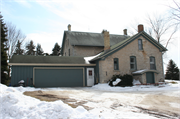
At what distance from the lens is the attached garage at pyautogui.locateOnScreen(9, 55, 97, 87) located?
1593cm

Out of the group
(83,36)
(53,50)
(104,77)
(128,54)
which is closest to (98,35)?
(83,36)

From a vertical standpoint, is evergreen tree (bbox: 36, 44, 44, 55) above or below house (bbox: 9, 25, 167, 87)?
above

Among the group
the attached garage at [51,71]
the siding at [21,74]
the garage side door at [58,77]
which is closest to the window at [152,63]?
the attached garage at [51,71]

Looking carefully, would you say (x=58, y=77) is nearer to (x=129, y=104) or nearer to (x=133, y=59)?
(x=133, y=59)

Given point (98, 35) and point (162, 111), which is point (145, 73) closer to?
point (162, 111)

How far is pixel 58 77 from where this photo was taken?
56.6 ft

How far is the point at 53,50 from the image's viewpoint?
148ft

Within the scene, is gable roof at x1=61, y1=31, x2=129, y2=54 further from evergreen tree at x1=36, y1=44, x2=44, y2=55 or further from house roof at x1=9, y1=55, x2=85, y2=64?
evergreen tree at x1=36, y1=44, x2=44, y2=55

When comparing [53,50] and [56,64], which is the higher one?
[53,50]

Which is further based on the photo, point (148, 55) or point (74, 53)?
point (74, 53)

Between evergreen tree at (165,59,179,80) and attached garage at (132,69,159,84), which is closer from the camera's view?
attached garage at (132,69,159,84)

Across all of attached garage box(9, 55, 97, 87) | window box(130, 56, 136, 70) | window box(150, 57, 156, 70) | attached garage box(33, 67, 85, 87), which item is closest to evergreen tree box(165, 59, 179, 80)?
window box(150, 57, 156, 70)

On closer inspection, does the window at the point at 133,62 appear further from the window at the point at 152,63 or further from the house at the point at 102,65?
the window at the point at 152,63

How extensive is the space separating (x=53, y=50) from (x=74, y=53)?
2308cm
